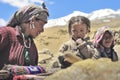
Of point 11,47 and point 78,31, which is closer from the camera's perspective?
point 11,47

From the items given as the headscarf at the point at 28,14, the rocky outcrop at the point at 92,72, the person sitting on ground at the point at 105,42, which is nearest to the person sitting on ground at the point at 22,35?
the headscarf at the point at 28,14

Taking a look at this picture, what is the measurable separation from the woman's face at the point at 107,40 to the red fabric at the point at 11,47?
143 cm

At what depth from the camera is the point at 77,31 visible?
6.26m

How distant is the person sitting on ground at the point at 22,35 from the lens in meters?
5.18

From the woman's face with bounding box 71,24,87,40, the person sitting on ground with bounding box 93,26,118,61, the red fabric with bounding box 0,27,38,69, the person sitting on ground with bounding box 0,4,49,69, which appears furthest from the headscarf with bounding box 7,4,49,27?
the person sitting on ground with bounding box 93,26,118,61

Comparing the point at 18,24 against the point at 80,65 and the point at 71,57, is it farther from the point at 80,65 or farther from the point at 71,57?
the point at 80,65

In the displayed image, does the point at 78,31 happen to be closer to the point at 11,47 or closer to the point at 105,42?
the point at 105,42

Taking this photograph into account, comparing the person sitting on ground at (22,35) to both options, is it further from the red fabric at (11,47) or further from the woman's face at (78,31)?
the woman's face at (78,31)

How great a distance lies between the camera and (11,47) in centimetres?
524

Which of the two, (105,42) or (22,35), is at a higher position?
(22,35)

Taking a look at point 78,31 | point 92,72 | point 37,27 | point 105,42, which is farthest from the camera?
point 105,42

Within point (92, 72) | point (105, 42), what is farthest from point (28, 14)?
point (92, 72)

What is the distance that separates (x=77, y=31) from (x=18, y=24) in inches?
44.5

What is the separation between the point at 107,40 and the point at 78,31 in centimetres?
51
